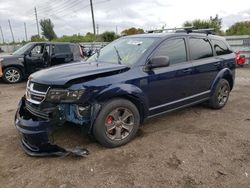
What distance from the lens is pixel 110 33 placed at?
103ft

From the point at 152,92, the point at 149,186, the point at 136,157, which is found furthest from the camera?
the point at 152,92

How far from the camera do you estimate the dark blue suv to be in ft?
11.7

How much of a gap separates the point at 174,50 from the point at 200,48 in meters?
0.85

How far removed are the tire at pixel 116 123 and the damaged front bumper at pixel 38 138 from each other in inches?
14.1

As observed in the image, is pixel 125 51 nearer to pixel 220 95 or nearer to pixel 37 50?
pixel 220 95

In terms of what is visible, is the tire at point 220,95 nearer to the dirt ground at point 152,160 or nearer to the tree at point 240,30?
the dirt ground at point 152,160

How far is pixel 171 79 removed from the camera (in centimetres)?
462

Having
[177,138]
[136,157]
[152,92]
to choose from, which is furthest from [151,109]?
[136,157]

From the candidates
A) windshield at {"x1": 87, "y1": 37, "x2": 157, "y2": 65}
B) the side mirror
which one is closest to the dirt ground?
the side mirror

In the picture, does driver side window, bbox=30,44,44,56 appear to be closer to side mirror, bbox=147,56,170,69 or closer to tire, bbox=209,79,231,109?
tire, bbox=209,79,231,109

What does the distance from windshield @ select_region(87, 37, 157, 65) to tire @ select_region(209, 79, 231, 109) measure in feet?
6.97

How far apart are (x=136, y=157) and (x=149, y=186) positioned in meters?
0.72

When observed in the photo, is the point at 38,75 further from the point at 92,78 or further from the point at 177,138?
the point at 177,138

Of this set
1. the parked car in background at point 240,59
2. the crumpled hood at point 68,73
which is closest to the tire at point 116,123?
the crumpled hood at point 68,73
